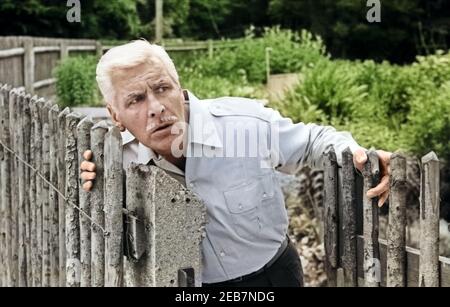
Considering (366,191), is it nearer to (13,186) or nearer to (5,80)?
(13,186)

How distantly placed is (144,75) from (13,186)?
148cm

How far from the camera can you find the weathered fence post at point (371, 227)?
1.42 meters

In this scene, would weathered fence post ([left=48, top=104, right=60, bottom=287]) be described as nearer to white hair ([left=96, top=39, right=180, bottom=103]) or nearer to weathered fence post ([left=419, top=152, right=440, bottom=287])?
white hair ([left=96, top=39, right=180, bottom=103])

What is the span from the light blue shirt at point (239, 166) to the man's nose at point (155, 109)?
71 millimetres

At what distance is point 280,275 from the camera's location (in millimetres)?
1773

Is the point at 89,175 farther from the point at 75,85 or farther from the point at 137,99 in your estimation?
the point at 75,85

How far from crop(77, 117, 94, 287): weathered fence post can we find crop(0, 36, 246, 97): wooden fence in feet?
17.7

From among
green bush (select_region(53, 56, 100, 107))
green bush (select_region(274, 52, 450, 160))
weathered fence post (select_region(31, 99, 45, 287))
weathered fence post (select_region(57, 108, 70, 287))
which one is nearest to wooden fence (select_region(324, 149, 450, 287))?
weathered fence post (select_region(57, 108, 70, 287))

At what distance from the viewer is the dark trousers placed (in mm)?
1703

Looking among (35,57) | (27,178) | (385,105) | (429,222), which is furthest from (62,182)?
(35,57)

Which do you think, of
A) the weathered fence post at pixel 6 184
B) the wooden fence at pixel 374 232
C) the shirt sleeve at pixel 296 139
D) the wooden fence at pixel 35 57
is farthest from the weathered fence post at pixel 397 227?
the wooden fence at pixel 35 57

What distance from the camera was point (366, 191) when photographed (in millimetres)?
1428

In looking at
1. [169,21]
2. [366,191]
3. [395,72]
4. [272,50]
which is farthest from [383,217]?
[169,21]

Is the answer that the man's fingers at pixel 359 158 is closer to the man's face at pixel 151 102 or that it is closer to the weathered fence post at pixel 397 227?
the weathered fence post at pixel 397 227
